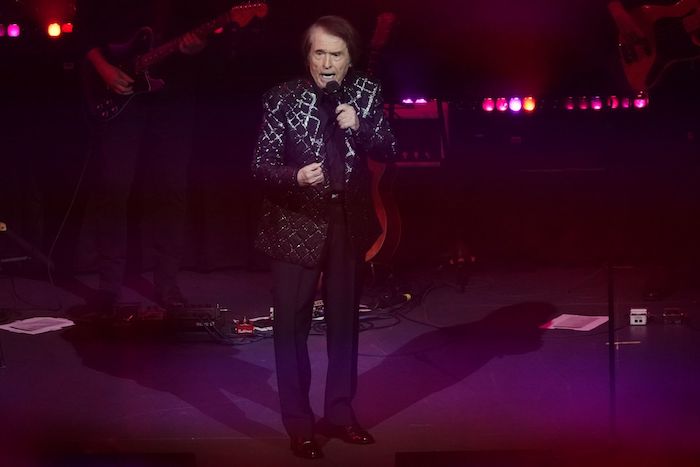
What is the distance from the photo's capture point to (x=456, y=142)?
28.6 ft

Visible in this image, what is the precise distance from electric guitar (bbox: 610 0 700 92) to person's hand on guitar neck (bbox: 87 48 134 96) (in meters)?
3.75

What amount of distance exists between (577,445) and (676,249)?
195 inches

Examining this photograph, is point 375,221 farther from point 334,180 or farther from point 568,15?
point 568,15

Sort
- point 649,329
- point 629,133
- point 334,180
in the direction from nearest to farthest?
point 334,180 < point 649,329 < point 629,133

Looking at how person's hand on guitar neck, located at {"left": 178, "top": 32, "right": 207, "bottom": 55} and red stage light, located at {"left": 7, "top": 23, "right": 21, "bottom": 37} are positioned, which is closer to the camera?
person's hand on guitar neck, located at {"left": 178, "top": 32, "right": 207, "bottom": 55}

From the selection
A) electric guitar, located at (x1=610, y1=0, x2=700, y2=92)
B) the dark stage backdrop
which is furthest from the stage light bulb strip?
electric guitar, located at (x1=610, y1=0, x2=700, y2=92)

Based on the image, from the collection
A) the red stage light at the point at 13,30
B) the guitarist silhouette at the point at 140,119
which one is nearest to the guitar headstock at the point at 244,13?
the guitarist silhouette at the point at 140,119

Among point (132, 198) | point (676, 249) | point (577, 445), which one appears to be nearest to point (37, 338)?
point (132, 198)

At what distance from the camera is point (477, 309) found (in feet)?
23.0

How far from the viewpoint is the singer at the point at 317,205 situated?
391cm

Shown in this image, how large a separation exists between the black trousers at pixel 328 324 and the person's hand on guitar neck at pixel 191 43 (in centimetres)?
294

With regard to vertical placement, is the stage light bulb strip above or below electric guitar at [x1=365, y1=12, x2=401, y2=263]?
above

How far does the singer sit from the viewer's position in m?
3.91

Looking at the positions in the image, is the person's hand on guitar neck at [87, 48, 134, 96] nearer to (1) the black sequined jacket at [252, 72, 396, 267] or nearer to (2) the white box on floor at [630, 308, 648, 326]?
(1) the black sequined jacket at [252, 72, 396, 267]
